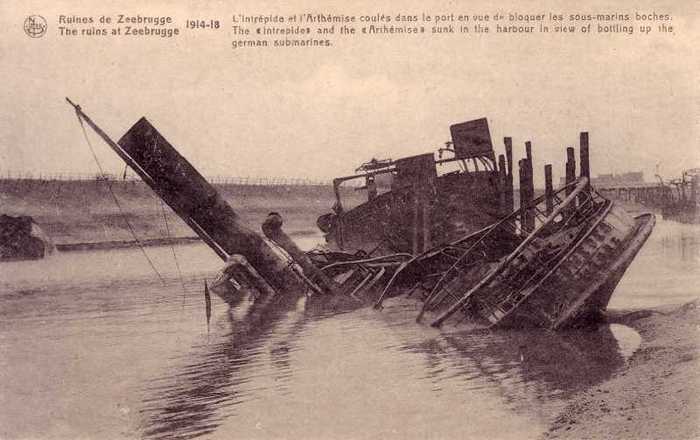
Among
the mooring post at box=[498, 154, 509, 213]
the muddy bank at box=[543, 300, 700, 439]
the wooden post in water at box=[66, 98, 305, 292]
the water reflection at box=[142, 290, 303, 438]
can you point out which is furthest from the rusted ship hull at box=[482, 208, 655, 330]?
the mooring post at box=[498, 154, 509, 213]

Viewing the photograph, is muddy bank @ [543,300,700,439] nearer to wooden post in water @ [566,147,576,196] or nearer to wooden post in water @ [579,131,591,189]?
wooden post in water @ [579,131,591,189]

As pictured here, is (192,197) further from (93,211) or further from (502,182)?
(93,211)

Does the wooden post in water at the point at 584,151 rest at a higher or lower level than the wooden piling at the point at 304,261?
higher

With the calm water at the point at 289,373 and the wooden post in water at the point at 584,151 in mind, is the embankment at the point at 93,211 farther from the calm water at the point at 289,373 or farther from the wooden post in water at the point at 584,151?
the wooden post in water at the point at 584,151

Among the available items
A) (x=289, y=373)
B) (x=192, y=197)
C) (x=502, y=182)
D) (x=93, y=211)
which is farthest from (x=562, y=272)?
(x=93, y=211)

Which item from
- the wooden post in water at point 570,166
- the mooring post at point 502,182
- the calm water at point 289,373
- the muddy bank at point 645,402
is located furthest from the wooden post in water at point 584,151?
the muddy bank at point 645,402

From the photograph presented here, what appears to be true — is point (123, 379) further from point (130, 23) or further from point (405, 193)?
point (405, 193)

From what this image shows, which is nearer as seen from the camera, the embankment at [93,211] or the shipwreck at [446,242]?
the shipwreck at [446,242]
